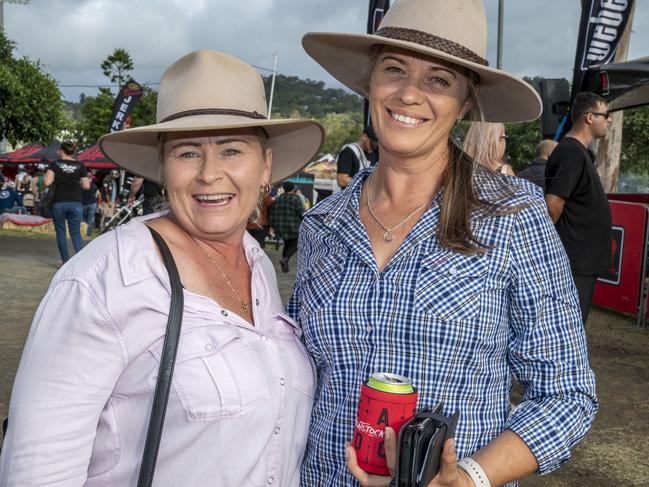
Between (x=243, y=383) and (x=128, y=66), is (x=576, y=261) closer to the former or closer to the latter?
(x=243, y=383)

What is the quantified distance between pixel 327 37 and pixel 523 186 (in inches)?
31.6

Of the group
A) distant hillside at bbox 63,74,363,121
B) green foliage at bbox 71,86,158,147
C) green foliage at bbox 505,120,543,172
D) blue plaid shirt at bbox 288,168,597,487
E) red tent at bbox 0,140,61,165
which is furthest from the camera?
distant hillside at bbox 63,74,363,121

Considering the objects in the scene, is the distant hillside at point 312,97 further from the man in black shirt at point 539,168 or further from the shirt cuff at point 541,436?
the shirt cuff at point 541,436

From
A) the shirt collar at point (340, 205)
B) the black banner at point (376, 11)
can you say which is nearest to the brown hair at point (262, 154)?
the shirt collar at point (340, 205)

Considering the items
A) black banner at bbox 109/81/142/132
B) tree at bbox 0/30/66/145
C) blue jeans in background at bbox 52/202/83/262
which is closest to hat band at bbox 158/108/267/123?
blue jeans in background at bbox 52/202/83/262

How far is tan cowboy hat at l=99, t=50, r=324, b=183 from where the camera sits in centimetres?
197

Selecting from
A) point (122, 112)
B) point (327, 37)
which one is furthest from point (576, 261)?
point (122, 112)

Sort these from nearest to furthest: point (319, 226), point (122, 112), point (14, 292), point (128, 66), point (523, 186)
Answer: point (523, 186), point (319, 226), point (14, 292), point (122, 112), point (128, 66)

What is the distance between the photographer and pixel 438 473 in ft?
5.00

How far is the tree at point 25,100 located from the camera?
77.5ft

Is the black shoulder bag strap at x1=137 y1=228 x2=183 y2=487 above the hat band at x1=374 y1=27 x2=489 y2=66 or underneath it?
underneath

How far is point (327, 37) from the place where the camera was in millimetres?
2225

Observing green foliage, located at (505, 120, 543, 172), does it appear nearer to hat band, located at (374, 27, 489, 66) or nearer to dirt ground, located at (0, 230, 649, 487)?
dirt ground, located at (0, 230, 649, 487)

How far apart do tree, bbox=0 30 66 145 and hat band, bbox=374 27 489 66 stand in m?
23.9
